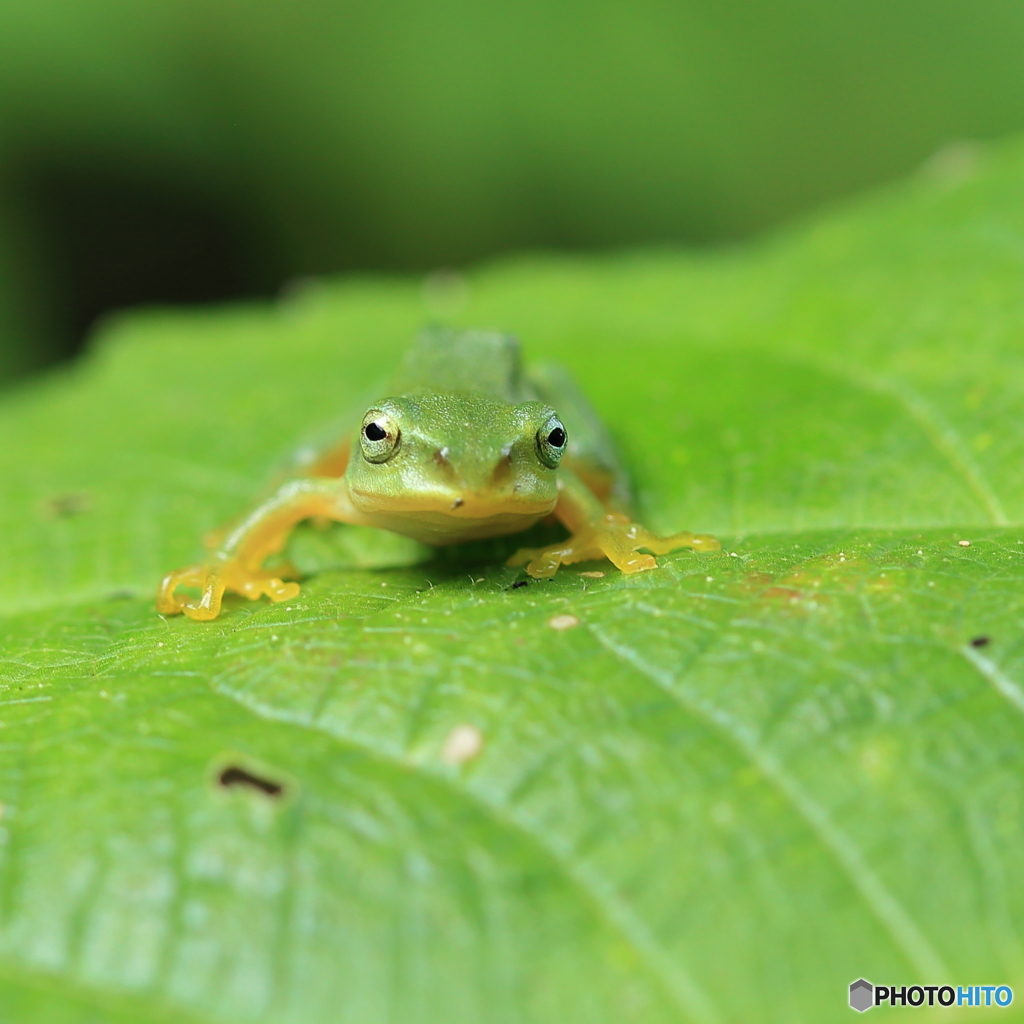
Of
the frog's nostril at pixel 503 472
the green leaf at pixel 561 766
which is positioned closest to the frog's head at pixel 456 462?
the frog's nostril at pixel 503 472

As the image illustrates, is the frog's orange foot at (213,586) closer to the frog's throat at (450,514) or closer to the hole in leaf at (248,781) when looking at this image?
the frog's throat at (450,514)

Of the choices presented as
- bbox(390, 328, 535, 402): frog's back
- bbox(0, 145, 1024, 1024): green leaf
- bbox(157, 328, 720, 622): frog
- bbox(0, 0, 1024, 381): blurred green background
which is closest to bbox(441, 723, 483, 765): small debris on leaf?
bbox(0, 145, 1024, 1024): green leaf

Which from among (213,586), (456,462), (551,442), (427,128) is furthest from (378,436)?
(427,128)

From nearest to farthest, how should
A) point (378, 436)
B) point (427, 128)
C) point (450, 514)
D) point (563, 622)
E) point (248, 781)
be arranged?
point (248, 781) < point (563, 622) < point (450, 514) < point (378, 436) < point (427, 128)

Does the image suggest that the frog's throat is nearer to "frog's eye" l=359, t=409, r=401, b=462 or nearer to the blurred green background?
"frog's eye" l=359, t=409, r=401, b=462

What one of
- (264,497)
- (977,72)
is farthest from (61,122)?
(977,72)

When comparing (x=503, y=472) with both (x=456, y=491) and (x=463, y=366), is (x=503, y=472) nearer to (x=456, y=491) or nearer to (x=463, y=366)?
(x=456, y=491)
